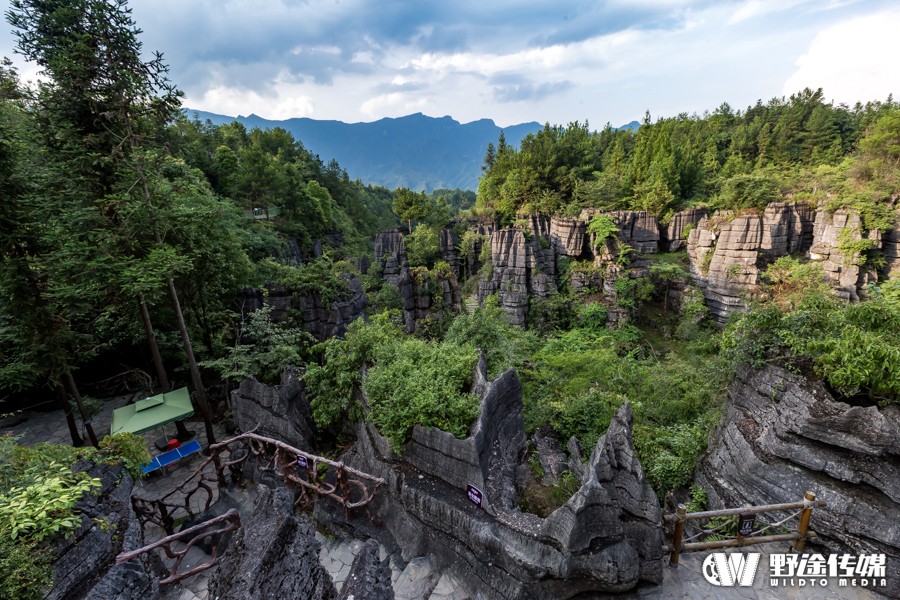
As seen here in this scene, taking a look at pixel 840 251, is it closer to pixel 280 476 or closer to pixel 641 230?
pixel 641 230

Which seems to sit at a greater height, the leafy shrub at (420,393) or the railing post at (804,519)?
the leafy shrub at (420,393)

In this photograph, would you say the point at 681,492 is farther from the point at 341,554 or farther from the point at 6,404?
the point at 6,404

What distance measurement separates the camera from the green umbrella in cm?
772

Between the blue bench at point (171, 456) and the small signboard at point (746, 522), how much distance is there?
10256mm

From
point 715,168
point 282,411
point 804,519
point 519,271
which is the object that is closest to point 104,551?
point 282,411

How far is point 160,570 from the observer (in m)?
5.09

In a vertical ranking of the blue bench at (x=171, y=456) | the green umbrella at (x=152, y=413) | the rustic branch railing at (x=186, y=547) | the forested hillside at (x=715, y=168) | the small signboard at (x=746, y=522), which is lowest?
the blue bench at (x=171, y=456)

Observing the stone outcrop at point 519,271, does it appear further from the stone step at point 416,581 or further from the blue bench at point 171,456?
the stone step at point 416,581

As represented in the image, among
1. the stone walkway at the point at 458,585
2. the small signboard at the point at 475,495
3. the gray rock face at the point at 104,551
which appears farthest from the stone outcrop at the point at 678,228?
the gray rock face at the point at 104,551

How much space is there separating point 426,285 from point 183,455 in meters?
15.3

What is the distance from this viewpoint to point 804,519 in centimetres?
416

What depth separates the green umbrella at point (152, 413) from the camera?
7723mm

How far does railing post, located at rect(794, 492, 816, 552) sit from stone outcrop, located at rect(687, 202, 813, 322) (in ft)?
59.3

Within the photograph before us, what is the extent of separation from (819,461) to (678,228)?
2293 cm
